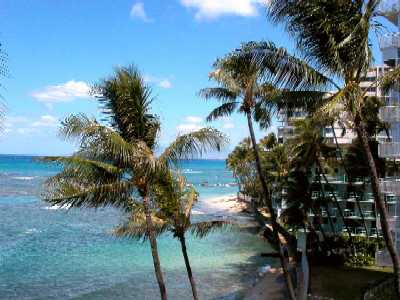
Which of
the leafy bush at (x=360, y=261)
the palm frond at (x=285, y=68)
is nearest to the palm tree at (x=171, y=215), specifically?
the palm frond at (x=285, y=68)

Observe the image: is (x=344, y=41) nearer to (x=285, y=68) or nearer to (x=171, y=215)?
(x=285, y=68)

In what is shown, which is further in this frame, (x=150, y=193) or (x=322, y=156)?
(x=322, y=156)

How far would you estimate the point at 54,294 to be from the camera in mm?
30344

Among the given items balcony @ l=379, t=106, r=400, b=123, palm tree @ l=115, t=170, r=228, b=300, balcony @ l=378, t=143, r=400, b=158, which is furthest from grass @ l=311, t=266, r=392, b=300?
palm tree @ l=115, t=170, r=228, b=300

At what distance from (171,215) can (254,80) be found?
17.9 feet

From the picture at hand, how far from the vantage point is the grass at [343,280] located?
87.8 ft

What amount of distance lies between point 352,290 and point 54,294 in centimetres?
1677

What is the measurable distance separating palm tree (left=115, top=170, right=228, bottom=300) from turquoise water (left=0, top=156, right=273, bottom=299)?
6049 mm

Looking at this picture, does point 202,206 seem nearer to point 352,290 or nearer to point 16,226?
point 16,226

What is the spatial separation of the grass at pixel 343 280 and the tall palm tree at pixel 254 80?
8.97m

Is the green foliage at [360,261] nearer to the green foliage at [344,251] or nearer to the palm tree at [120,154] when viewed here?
the green foliage at [344,251]

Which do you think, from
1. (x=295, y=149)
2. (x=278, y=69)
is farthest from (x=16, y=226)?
(x=278, y=69)

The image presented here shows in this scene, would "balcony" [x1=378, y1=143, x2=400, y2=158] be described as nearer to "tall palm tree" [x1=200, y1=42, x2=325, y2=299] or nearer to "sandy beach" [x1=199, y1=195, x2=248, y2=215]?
"tall palm tree" [x1=200, y1=42, x2=325, y2=299]

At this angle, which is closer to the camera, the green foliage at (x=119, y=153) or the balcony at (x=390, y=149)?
the green foliage at (x=119, y=153)
